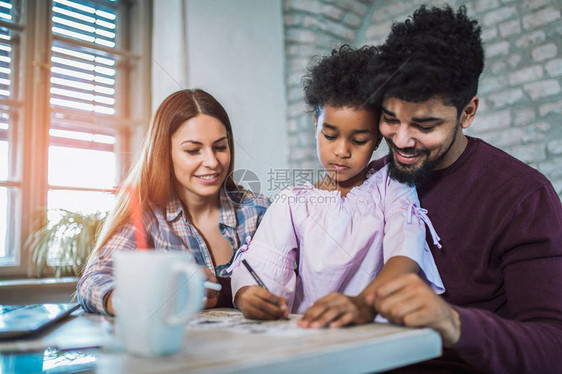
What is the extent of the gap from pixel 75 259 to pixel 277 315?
62.2 inches

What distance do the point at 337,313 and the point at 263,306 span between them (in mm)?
140

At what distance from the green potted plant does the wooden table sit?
57.5 inches

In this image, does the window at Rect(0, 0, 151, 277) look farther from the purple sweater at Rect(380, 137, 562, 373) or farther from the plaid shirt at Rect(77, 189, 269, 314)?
the purple sweater at Rect(380, 137, 562, 373)

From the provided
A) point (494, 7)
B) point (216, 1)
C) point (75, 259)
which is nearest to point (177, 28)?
point (216, 1)

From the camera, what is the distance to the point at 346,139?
1.07 metres

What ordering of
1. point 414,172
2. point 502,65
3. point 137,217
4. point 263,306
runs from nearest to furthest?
1. point 263,306
2. point 414,172
3. point 137,217
4. point 502,65

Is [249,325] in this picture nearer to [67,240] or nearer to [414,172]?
[414,172]

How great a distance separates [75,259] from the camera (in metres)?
1.99

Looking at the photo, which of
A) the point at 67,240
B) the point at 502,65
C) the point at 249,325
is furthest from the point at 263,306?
the point at 502,65

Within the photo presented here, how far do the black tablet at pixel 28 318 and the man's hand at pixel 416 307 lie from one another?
47cm

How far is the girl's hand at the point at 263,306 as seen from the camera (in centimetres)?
67

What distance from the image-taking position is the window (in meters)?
2.18

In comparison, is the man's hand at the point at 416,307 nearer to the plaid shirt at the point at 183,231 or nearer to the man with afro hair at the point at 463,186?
the man with afro hair at the point at 463,186

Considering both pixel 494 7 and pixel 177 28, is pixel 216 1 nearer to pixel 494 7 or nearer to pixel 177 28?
pixel 177 28
